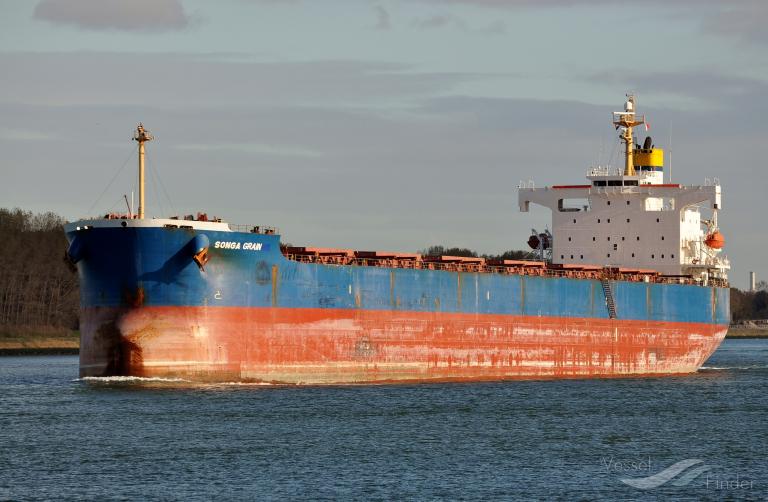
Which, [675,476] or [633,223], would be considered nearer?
[675,476]

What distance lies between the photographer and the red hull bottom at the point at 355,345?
34562 millimetres

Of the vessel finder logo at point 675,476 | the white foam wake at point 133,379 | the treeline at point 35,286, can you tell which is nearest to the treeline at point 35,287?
the treeline at point 35,286

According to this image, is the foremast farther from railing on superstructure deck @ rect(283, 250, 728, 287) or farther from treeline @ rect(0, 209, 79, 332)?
treeline @ rect(0, 209, 79, 332)

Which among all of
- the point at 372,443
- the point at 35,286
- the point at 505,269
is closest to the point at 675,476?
the point at 372,443

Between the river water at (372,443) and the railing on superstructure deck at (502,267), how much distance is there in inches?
154

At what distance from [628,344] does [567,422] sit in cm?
1639

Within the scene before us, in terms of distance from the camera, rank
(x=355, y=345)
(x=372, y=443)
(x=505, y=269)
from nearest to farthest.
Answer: (x=372, y=443)
(x=355, y=345)
(x=505, y=269)

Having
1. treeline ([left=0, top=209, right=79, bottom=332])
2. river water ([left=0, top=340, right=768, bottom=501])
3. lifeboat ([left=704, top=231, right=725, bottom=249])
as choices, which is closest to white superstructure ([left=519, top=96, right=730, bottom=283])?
lifeboat ([left=704, top=231, right=725, bottom=249])

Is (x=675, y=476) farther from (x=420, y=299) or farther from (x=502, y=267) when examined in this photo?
(x=502, y=267)

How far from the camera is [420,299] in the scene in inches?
1572

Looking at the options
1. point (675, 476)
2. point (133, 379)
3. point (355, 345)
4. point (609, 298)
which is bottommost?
point (675, 476)

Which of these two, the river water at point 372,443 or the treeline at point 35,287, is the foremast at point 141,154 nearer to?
the river water at point 372,443

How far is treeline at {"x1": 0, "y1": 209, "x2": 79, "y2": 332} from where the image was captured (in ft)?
246

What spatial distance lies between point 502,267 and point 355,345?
26.1ft
